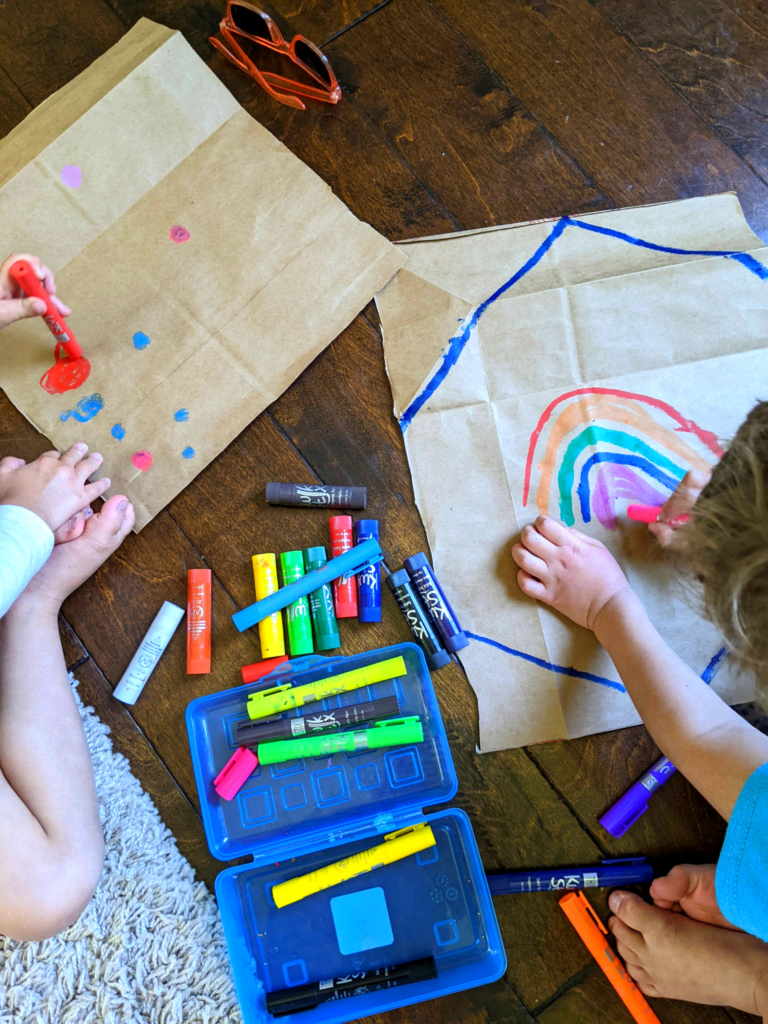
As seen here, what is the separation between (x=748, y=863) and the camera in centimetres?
55

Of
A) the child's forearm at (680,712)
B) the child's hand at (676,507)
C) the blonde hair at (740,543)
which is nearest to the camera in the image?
the blonde hair at (740,543)

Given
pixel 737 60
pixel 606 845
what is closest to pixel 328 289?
pixel 737 60

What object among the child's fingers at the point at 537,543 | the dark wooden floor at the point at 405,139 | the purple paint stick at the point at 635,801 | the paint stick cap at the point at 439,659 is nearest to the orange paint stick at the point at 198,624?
the dark wooden floor at the point at 405,139

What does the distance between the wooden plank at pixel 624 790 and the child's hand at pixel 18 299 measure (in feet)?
2.16

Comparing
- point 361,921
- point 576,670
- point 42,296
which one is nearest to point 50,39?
point 42,296

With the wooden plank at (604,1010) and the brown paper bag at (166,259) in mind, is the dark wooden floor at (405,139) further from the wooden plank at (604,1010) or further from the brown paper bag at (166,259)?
the wooden plank at (604,1010)

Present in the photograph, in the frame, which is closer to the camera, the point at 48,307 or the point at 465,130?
the point at 48,307

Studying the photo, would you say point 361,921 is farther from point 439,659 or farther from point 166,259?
point 166,259

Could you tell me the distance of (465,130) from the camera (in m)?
0.78

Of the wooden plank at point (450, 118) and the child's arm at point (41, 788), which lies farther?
the wooden plank at point (450, 118)

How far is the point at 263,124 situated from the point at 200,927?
2.79ft

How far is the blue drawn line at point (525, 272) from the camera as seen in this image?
0.75 m

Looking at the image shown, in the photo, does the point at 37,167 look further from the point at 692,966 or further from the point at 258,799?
the point at 692,966

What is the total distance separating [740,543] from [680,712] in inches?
8.2
